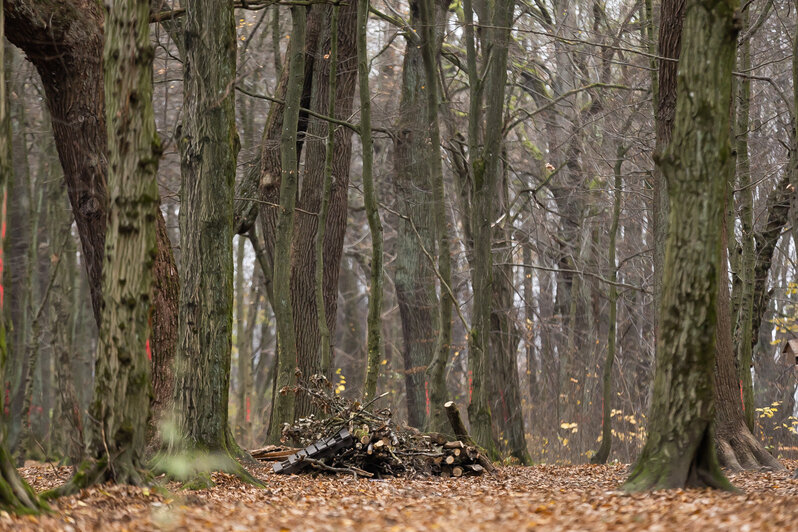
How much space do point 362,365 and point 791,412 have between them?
1256cm

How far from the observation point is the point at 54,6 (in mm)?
8523

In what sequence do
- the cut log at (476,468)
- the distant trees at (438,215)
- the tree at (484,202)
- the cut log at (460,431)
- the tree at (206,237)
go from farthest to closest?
the tree at (484,202), the cut log at (460,431), the cut log at (476,468), the tree at (206,237), the distant trees at (438,215)

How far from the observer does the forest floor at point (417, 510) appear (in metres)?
4.67

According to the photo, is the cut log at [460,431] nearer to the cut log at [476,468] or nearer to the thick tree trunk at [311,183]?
the cut log at [476,468]

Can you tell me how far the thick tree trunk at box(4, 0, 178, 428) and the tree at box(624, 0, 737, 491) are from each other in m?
5.28

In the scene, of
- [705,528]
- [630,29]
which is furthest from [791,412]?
[705,528]

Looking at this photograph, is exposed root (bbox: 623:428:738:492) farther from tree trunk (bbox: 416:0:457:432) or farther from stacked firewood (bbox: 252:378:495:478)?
tree trunk (bbox: 416:0:457:432)

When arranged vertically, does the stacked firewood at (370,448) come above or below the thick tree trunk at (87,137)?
below

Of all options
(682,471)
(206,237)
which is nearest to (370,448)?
(206,237)

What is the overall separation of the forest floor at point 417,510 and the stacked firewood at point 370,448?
5.36 ft

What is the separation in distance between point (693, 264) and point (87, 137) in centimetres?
656

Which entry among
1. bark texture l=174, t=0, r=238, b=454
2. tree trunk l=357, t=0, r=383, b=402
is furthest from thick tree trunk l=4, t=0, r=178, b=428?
tree trunk l=357, t=0, r=383, b=402

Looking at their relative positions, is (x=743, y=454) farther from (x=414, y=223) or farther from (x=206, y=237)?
(x=414, y=223)

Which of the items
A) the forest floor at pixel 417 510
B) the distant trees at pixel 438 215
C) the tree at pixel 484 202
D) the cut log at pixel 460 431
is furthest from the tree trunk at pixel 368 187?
the forest floor at pixel 417 510
